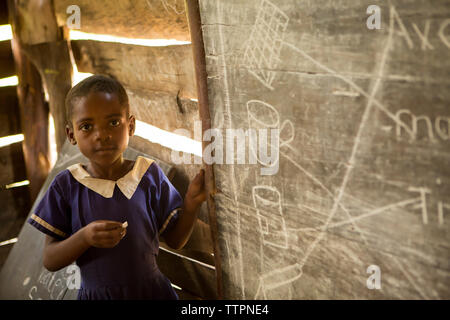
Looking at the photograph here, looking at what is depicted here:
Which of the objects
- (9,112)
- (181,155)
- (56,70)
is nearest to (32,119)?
(9,112)

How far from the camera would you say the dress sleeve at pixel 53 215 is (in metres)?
1.44

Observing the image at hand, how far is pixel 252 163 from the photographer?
4.56 ft

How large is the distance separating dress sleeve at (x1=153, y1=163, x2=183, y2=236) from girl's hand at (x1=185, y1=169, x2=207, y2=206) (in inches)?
1.6

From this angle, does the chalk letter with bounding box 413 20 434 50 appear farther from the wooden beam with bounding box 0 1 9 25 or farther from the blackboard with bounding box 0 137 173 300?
the wooden beam with bounding box 0 1 9 25

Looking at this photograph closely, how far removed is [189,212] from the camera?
1515 millimetres

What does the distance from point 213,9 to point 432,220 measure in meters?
0.79

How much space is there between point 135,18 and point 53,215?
2.83 ft

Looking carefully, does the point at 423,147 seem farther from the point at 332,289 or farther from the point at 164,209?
the point at 164,209

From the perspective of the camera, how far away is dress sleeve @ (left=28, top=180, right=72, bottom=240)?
4.73 feet

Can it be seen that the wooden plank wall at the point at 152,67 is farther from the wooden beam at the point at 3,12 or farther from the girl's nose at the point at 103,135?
the girl's nose at the point at 103,135

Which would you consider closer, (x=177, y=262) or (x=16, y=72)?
(x=177, y=262)

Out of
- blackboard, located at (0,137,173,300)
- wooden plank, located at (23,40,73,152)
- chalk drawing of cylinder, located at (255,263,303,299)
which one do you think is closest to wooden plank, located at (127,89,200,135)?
blackboard, located at (0,137,173,300)

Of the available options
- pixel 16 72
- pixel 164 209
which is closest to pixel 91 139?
pixel 164 209

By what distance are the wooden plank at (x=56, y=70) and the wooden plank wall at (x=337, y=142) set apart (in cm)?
122
